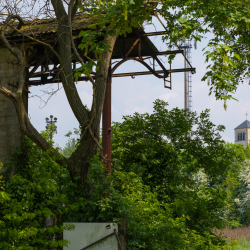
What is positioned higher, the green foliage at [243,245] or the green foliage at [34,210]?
the green foliage at [34,210]

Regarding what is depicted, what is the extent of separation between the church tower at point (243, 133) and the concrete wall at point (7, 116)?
123m

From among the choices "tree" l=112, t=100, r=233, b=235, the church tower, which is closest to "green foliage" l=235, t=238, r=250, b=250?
"tree" l=112, t=100, r=233, b=235

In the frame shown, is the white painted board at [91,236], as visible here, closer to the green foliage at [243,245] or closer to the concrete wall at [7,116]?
the concrete wall at [7,116]

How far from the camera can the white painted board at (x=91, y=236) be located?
22.4 feet

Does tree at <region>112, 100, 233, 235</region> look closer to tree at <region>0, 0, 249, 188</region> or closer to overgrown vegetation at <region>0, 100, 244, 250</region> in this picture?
overgrown vegetation at <region>0, 100, 244, 250</region>

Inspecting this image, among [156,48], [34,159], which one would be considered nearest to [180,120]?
[156,48]

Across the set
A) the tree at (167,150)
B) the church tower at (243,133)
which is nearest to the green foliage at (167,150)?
the tree at (167,150)

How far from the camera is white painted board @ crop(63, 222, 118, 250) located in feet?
22.4

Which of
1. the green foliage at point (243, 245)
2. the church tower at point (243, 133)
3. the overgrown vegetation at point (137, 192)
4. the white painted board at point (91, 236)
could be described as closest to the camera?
the white painted board at point (91, 236)

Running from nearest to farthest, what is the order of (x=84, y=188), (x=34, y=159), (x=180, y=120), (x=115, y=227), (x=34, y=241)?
(x=115, y=227) → (x=34, y=241) → (x=84, y=188) → (x=34, y=159) → (x=180, y=120)

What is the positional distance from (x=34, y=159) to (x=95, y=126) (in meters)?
3.84

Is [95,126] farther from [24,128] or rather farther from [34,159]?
[34,159]

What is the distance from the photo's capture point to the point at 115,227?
6.85m

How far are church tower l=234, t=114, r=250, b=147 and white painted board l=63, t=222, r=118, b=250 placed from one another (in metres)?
127
